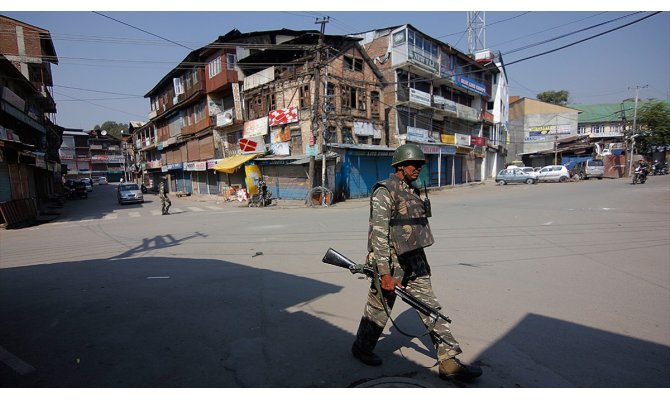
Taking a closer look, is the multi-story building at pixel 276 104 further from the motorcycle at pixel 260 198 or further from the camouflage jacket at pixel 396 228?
the camouflage jacket at pixel 396 228

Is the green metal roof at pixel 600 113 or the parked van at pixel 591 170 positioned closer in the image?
the parked van at pixel 591 170

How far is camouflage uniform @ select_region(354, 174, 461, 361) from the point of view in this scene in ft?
9.17

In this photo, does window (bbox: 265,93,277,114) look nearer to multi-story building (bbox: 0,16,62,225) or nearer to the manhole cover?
multi-story building (bbox: 0,16,62,225)

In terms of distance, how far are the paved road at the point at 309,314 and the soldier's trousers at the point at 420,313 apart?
28 cm

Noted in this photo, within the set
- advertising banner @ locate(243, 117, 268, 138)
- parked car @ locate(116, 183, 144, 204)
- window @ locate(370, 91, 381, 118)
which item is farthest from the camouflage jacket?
parked car @ locate(116, 183, 144, 204)

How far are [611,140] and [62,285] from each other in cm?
6802

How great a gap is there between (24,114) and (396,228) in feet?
83.7

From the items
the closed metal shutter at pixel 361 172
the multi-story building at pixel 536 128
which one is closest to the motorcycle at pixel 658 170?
the multi-story building at pixel 536 128

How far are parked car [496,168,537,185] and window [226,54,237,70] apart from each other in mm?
24634

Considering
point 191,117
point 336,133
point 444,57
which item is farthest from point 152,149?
point 444,57

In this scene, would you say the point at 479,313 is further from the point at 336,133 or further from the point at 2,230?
the point at 336,133

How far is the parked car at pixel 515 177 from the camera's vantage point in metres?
29.6

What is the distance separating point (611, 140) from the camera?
5350cm

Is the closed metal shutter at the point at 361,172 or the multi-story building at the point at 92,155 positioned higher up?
the multi-story building at the point at 92,155
